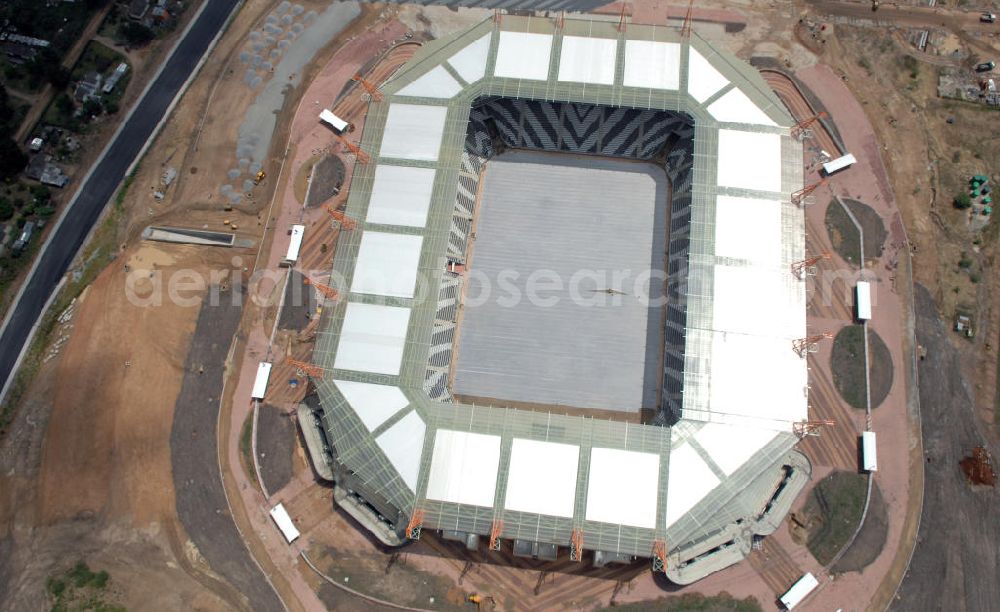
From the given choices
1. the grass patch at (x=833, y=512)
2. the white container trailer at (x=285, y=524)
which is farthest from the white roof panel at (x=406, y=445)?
the grass patch at (x=833, y=512)

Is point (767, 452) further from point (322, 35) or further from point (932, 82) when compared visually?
point (322, 35)

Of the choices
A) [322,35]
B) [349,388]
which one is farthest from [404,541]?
[322,35]

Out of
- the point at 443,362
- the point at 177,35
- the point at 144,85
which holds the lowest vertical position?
the point at 443,362

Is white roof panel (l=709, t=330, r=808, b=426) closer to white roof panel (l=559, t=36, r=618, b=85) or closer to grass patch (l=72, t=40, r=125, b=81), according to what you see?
white roof panel (l=559, t=36, r=618, b=85)

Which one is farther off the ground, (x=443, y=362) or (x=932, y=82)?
(x=932, y=82)

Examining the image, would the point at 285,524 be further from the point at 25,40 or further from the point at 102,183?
A: the point at 25,40

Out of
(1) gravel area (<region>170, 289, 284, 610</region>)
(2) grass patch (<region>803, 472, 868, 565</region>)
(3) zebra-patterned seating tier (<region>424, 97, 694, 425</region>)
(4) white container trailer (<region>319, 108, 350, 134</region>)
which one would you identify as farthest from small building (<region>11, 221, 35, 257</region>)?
(2) grass patch (<region>803, 472, 868, 565</region>)
